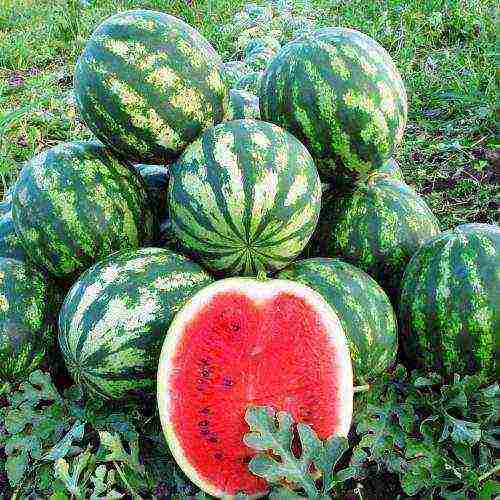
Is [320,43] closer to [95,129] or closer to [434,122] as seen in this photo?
[95,129]

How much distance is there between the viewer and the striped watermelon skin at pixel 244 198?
209cm

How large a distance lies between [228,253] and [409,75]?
134 inches

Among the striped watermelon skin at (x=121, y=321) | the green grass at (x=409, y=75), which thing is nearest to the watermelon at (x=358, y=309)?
the striped watermelon skin at (x=121, y=321)

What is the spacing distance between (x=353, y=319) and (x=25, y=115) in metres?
3.52

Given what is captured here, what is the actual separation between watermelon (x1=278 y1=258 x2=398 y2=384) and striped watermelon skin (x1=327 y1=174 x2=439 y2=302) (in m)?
Answer: 0.19

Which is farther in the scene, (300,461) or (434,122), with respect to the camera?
(434,122)

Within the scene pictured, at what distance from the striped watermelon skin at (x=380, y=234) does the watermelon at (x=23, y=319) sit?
1.05 meters

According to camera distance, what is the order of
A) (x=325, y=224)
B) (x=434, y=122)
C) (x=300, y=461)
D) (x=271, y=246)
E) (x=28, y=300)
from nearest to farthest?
(x=300, y=461) → (x=271, y=246) → (x=28, y=300) → (x=325, y=224) → (x=434, y=122)

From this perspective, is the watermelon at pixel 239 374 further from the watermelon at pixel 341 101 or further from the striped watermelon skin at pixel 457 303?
the watermelon at pixel 341 101

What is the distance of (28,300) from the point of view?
7.74 ft

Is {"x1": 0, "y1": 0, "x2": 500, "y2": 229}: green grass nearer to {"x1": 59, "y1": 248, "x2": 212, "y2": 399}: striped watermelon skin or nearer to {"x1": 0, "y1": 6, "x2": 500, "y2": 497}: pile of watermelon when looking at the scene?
{"x1": 0, "y1": 6, "x2": 500, "y2": 497}: pile of watermelon

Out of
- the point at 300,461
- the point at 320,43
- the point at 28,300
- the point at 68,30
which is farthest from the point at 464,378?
the point at 68,30

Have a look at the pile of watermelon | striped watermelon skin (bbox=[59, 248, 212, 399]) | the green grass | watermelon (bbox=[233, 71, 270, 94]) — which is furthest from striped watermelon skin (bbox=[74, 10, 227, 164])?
the green grass

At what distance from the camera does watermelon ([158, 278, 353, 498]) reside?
194cm
